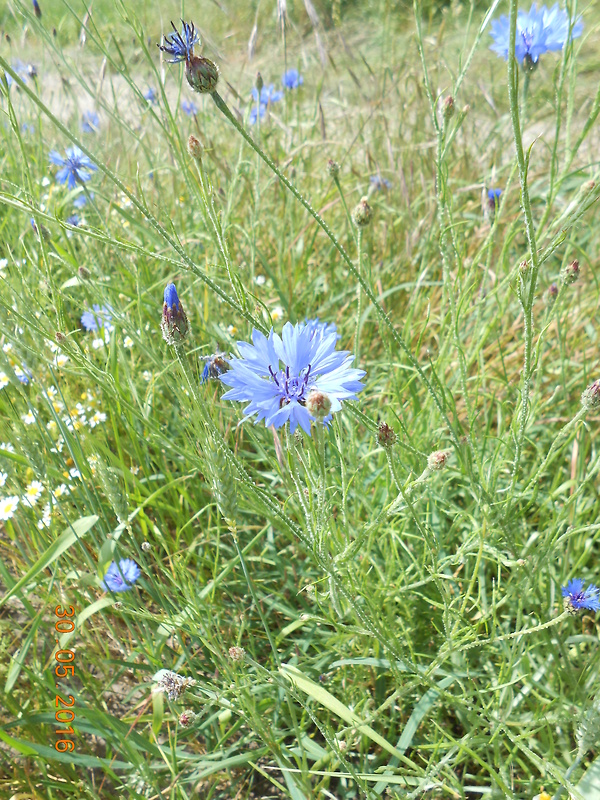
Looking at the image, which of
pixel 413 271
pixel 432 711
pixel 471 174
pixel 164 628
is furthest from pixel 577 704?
pixel 471 174

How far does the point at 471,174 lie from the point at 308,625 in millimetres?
1780

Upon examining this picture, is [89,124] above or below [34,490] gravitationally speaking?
above

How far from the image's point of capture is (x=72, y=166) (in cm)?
166

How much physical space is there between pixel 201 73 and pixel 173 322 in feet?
1.02

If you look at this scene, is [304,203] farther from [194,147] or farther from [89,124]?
[89,124]

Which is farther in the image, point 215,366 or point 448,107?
point 448,107

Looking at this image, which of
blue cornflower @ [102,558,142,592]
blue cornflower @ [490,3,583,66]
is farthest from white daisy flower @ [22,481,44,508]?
blue cornflower @ [490,3,583,66]

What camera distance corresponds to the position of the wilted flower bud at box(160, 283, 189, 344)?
0.67 meters

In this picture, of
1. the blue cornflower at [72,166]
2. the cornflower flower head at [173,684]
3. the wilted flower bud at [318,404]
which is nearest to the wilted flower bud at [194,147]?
the wilted flower bud at [318,404]

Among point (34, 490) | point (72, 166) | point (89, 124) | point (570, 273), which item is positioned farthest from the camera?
point (72, 166)

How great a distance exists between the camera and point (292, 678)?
74 centimetres

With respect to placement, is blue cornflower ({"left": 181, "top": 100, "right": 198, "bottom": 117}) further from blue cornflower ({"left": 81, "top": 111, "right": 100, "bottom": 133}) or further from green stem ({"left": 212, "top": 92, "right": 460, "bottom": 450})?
green stem ({"left": 212, "top": 92, "right": 460, "bottom": 450})

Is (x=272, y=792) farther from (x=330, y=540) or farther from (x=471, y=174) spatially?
(x=471, y=174)

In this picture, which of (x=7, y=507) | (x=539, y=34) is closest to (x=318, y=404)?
(x=7, y=507)
